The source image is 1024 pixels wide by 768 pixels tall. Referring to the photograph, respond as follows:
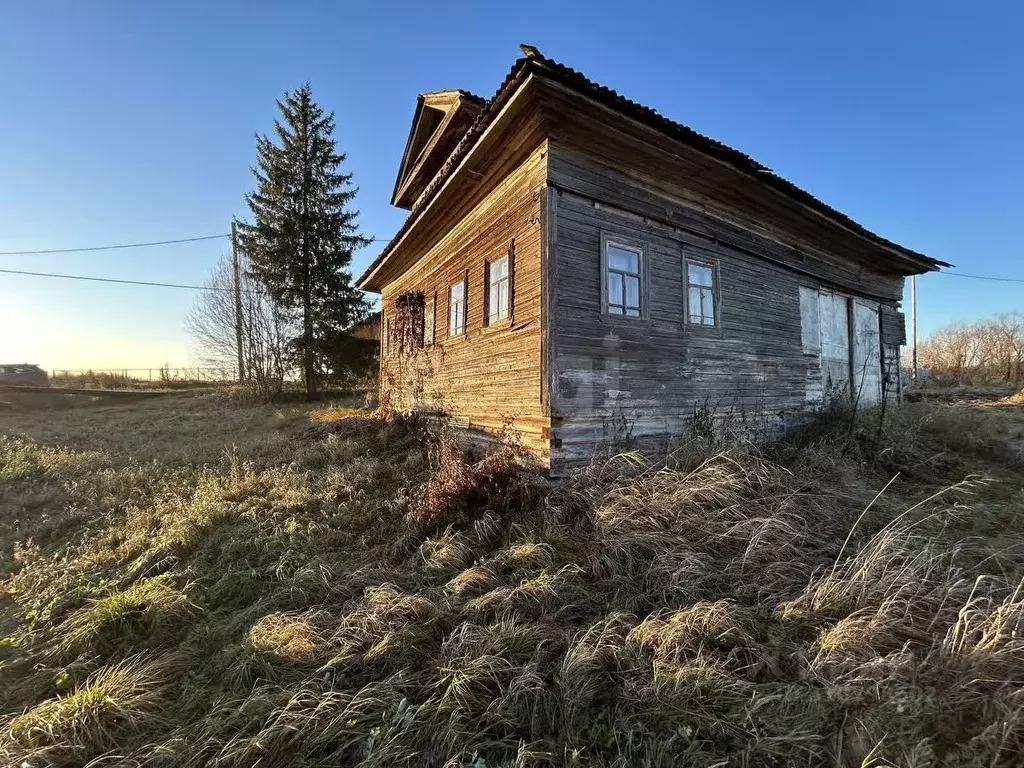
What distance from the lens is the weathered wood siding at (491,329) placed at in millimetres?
6641

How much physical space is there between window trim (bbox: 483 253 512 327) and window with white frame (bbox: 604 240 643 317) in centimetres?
155

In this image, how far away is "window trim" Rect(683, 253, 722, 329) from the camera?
7828 millimetres

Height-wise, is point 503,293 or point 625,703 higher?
point 503,293

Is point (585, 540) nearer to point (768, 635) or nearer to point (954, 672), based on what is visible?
point (768, 635)

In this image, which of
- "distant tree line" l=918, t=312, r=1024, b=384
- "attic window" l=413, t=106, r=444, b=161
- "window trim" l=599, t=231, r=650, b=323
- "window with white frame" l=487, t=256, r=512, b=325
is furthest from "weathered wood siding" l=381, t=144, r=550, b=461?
"distant tree line" l=918, t=312, r=1024, b=384

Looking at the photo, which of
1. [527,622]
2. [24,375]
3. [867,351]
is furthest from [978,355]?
[24,375]

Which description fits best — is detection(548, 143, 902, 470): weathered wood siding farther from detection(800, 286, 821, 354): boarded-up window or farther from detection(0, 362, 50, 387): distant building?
detection(0, 362, 50, 387): distant building

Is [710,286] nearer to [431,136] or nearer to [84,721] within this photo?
[431,136]

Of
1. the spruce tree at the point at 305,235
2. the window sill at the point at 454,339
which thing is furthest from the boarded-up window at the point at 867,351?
the spruce tree at the point at 305,235

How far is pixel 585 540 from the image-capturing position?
4781mm

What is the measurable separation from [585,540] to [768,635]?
6.21 feet

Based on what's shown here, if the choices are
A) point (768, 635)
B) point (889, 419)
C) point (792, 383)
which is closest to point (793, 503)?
point (768, 635)

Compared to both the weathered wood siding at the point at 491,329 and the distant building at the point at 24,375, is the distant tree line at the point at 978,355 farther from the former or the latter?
the distant building at the point at 24,375

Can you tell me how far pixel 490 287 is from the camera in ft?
27.0
